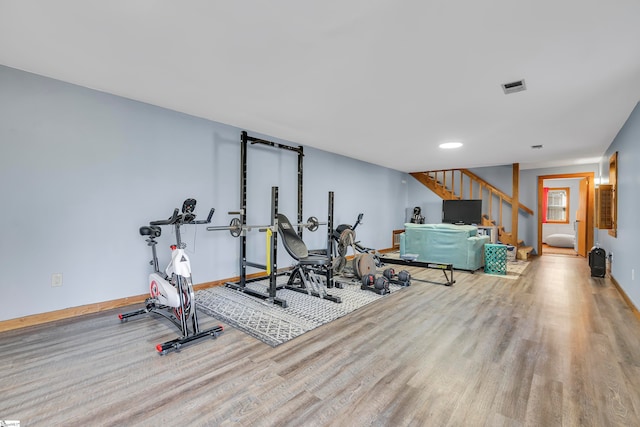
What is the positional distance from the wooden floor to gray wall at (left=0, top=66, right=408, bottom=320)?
0.49 metres

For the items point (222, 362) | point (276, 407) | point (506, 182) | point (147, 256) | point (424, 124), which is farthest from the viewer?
point (506, 182)

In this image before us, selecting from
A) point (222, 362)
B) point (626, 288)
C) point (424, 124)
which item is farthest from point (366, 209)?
point (222, 362)

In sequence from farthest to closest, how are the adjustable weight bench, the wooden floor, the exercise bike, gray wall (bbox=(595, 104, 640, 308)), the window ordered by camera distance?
the window → the adjustable weight bench → gray wall (bbox=(595, 104, 640, 308)) → the exercise bike → the wooden floor

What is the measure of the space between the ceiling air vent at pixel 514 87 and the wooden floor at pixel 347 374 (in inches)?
91.9

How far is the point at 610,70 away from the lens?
2.42 meters

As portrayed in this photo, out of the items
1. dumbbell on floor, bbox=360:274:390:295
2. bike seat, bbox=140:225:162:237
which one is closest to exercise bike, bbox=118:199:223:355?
bike seat, bbox=140:225:162:237

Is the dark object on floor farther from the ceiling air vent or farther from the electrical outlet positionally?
the electrical outlet

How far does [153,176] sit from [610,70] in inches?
186

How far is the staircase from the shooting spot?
763cm

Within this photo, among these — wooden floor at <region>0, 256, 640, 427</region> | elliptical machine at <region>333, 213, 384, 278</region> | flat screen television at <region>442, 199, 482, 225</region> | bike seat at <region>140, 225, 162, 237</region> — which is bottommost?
→ wooden floor at <region>0, 256, 640, 427</region>

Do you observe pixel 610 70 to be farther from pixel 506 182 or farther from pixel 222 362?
pixel 506 182

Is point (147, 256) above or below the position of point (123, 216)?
below

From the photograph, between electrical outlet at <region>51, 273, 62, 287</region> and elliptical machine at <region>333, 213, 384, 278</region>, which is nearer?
electrical outlet at <region>51, 273, 62, 287</region>

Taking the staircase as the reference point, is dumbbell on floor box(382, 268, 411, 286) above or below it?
below
